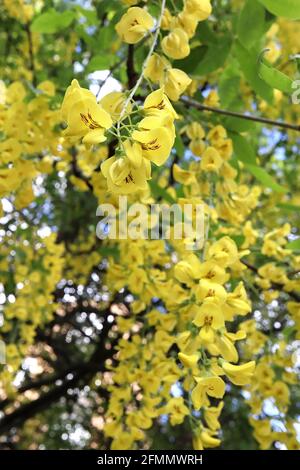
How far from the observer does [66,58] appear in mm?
2178

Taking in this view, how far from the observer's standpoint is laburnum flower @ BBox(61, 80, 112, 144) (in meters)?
0.54

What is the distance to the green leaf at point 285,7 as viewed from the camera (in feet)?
2.69

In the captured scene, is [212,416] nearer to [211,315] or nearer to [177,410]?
[177,410]

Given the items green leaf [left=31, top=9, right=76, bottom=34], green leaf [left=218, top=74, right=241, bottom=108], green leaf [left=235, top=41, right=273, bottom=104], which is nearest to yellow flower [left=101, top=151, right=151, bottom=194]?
green leaf [left=235, top=41, right=273, bottom=104]

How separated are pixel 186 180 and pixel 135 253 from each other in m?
0.23

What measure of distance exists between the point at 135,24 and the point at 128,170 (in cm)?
35

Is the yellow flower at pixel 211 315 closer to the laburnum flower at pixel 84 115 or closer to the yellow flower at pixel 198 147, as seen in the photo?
the laburnum flower at pixel 84 115

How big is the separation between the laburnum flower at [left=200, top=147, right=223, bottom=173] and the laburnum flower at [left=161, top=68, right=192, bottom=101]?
27 cm

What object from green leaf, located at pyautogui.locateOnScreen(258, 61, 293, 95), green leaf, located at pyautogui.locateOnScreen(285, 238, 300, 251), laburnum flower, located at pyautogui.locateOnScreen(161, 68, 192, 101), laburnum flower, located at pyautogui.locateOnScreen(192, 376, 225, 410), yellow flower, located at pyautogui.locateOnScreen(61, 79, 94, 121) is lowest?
green leaf, located at pyautogui.locateOnScreen(285, 238, 300, 251)

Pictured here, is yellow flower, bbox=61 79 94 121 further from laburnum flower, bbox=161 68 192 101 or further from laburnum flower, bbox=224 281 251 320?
laburnum flower, bbox=224 281 251 320

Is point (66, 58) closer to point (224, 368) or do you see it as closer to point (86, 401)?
point (224, 368)

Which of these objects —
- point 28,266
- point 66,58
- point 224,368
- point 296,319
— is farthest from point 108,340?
point 224,368

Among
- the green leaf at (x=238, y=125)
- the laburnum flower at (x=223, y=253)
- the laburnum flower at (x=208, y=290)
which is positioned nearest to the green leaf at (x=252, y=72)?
the green leaf at (x=238, y=125)

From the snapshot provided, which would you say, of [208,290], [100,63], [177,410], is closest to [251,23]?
[100,63]
